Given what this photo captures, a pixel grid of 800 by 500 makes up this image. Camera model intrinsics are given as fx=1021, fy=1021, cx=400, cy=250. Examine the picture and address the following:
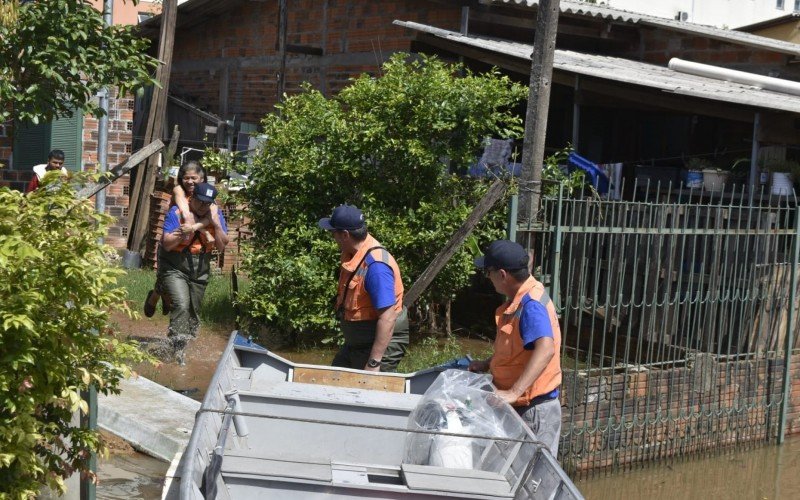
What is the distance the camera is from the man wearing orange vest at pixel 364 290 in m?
6.42

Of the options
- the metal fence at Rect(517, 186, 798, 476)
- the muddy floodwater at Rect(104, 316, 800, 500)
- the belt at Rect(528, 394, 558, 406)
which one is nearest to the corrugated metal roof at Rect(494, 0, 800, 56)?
the metal fence at Rect(517, 186, 798, 476)

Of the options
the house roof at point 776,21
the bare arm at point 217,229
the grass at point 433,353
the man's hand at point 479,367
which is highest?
the house roof at point 776,21

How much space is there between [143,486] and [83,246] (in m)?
2.71

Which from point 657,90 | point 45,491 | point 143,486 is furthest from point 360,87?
point 45,491

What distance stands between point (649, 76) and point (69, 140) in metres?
7.97

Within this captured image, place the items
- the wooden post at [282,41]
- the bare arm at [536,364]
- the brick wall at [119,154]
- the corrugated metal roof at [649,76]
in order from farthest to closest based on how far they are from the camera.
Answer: the wooden post at [282,41] < the brick wall at [119,154] < the corrugated metal roof at [649,76] < the bare arm at [536,364]

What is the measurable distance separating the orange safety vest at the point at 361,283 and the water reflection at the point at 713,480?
2.26 metres

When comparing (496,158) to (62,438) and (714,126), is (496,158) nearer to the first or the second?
(714,126)

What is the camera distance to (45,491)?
508 centimetres

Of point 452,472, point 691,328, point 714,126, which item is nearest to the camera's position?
point 452,472

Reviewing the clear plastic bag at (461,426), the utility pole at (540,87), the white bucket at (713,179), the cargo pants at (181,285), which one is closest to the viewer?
the clear plastic bag at (461,426)

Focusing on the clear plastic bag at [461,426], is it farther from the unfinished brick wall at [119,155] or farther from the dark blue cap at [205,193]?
the unfinished brick wall at [119,155]

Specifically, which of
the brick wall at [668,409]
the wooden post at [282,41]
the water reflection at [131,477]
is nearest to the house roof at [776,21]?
the wooden post at [282,41]

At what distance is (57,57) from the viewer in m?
7.55
